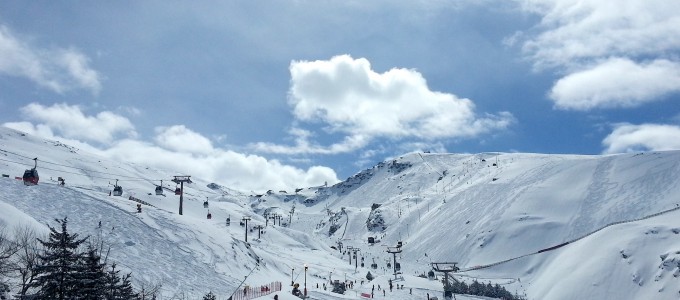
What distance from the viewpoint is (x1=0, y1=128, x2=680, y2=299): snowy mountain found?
5272 centimetres

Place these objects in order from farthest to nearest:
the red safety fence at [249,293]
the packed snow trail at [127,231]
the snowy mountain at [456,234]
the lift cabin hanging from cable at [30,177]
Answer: the lift cabin hanging from cable at [30,177], the snowy mountain at [456,234], the packed snow trail at [127,231], the red safety fence at [249,293]

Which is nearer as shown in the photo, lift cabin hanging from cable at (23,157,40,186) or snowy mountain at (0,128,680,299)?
snowy mountain at (0,128,680,299)

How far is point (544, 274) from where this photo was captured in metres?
95.4

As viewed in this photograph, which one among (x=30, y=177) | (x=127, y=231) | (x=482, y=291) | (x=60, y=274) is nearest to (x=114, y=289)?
(x=60, y=274)

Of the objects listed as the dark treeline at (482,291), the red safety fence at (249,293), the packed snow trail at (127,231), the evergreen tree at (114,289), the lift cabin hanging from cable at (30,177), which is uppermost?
the lift cabin hanging from cable at (30,177)

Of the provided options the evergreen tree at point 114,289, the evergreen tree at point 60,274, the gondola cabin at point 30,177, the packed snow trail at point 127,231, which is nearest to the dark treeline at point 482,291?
the packed snow trail at point 127,231

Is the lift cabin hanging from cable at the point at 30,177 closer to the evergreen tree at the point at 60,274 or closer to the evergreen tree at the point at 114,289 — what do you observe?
the evergreen tree at the point at 114,289

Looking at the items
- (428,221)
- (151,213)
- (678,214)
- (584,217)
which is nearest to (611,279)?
(678,214)

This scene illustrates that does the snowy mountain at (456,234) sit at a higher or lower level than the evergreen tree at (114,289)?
higher

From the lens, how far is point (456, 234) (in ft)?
484

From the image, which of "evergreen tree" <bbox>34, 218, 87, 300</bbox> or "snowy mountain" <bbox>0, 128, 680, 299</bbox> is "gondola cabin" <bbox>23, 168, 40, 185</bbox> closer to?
"snowy mountain" <bbox>0, 128, 680, 299</bbox>

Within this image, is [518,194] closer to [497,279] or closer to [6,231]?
[497,279]

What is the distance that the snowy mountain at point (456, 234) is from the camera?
52.7 m

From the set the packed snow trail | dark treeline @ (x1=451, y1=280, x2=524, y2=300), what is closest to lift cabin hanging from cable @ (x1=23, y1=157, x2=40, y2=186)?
the packed snow trail
